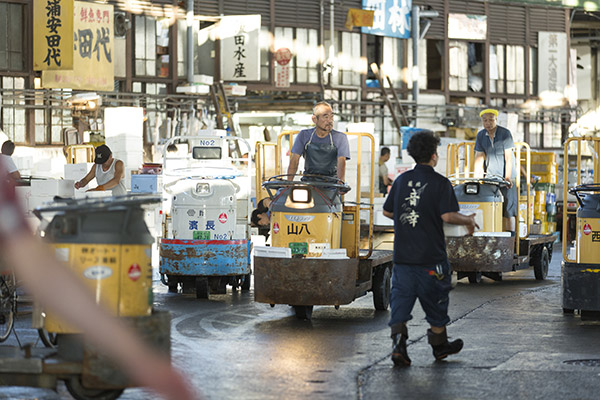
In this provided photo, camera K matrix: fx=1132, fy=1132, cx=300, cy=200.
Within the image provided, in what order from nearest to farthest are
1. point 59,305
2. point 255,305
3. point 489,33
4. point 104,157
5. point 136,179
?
point 59,305 → point 255,305 → point 104,157 → point 136,179 → point 489,33

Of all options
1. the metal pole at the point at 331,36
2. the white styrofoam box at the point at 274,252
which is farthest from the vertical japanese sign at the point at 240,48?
the white styrofoam box at the point at 274,252

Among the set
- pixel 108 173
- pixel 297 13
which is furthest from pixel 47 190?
pixel 297 13

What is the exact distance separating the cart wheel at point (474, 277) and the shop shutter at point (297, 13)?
19.7 meters

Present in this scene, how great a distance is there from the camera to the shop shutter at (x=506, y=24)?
41219 millimetres

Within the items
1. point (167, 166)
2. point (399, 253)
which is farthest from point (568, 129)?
point (399, 253)

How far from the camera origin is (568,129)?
43406mm

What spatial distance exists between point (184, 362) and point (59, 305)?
572 cm

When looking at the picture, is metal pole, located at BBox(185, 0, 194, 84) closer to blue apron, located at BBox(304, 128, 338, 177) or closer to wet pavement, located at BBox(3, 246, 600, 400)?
wet pavement, located at BBox(3, 246, 600, 400)

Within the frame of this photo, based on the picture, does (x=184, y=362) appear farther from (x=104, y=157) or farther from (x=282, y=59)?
(x=282, y=59)

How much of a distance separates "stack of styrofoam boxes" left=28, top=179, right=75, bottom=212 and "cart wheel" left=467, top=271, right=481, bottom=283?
604 cm

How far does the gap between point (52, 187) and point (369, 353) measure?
599 cm

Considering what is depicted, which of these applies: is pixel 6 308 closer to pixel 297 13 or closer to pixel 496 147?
pixel 496 147

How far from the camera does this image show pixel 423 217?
9.43 m

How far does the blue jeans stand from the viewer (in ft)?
30.7
